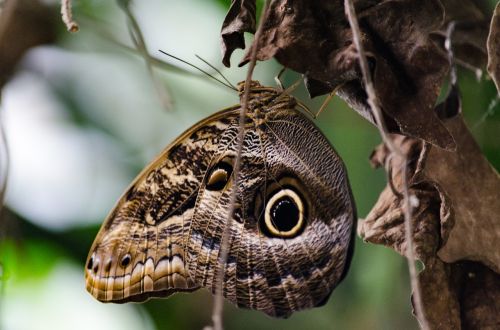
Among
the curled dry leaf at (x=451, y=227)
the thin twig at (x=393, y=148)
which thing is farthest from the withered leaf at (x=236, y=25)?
the curled dry leaf at (x=451, y=227)

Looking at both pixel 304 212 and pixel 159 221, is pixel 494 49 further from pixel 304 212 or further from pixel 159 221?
pixel 159 221

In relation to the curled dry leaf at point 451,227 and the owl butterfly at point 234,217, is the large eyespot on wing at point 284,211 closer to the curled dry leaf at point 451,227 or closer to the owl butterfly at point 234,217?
the owl butterfly at point 234,217

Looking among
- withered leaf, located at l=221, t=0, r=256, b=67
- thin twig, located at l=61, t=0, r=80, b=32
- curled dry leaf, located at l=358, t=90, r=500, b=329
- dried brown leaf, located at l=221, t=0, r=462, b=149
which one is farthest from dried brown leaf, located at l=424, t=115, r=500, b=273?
thin twig, located at l=61, t=0, r=80, b=32

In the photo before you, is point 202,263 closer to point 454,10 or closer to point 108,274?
point 108,274

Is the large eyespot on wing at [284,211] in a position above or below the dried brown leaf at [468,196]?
below

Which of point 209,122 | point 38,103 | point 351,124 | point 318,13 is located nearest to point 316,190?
point 209,122

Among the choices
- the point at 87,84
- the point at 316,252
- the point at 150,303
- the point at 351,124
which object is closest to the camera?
the point at 316,252

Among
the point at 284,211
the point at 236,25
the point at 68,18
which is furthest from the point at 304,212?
the point at 68,18

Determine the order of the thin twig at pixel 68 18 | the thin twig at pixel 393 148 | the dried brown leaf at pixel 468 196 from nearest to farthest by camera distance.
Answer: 1. the thin twig at pixel 393 148
2. the thin twig at pixel 68 18
3. the dried brown leaf at pixel 468 196
